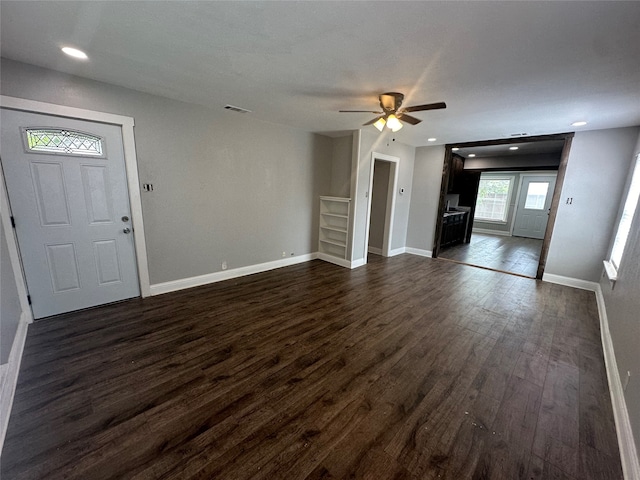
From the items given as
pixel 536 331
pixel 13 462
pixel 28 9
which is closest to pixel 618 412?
pixel 536 331

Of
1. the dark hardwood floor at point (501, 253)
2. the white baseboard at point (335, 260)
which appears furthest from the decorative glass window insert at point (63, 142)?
the dark hardwood floor at point (501, 253)

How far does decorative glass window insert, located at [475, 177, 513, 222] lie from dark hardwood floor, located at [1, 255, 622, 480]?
24.6ft

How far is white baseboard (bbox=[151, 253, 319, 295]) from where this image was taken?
11.6 feet

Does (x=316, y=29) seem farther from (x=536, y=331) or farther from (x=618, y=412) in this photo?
(x=536, y=331)

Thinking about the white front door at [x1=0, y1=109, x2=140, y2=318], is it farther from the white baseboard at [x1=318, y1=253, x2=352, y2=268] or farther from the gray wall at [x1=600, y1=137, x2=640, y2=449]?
the gray wall at [x1=600, y1=137, x2=640, y2=449]

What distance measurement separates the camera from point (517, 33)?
5.36ft

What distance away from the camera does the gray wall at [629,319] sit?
1.65 meters

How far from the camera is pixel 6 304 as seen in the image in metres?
2.16

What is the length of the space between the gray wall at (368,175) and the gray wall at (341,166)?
1.00 feet

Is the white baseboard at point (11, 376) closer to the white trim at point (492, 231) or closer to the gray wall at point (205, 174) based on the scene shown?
the gray wall at point (205, 174)

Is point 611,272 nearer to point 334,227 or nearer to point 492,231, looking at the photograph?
point 334,227

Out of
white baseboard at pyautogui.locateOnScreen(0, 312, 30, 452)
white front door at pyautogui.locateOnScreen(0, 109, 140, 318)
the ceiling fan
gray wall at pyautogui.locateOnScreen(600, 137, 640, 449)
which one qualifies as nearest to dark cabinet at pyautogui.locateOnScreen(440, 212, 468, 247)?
gray wall at pyautogui.locateOnScreen(600, 137, 640, 449)

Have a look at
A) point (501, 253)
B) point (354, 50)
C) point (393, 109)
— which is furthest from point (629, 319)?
point (501, 253)

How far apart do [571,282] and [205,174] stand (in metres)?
6.12
